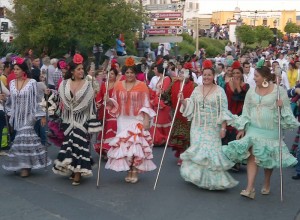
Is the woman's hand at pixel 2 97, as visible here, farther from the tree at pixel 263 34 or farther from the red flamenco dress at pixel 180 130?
Answer: the tree at pixel 263 34

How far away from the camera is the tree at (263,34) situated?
57.0 meters

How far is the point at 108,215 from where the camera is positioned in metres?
6.69

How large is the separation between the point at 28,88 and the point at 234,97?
10.8 ft

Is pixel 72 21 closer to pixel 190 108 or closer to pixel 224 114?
pixel 190 108

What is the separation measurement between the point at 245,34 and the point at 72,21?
31428mm

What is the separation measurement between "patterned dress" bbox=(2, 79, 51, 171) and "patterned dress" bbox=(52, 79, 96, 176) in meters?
0.61

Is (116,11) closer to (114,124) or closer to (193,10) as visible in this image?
(114,124)

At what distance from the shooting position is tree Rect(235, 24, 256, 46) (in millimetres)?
51344

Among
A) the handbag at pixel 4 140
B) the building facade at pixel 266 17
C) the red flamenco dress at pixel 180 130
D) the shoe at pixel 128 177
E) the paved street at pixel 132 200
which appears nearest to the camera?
the paved street at pixel 132 200

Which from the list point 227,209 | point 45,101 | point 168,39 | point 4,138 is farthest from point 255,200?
point 168,39

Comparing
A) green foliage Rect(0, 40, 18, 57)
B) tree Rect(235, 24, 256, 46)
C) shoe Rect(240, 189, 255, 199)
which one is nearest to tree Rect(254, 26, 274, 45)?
tree Rect(235, 24, 256, 46)

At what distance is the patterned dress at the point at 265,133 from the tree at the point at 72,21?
1609cm

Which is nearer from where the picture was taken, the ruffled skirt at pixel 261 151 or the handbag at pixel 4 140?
the ruffled skirt at pixel 261 151

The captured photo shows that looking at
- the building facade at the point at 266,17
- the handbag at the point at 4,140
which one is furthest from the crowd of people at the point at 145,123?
the building facade at the point at 266,17
